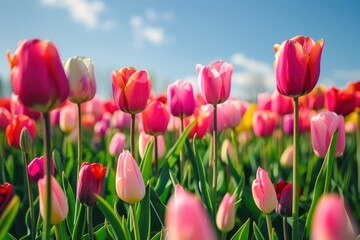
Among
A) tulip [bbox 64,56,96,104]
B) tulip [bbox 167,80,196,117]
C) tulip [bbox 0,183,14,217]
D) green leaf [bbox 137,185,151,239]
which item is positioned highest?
tulip [bbox 64,56,96,104]

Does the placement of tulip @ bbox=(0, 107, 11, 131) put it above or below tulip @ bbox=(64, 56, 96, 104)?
below

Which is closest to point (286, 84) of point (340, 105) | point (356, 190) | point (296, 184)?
point (296, 184)

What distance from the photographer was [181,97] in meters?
2.17

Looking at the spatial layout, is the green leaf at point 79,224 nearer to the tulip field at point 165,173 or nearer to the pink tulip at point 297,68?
the tulip field at point 165,173

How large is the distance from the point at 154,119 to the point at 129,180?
0.73 m

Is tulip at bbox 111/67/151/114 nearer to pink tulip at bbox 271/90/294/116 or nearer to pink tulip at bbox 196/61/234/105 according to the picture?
pink tulip at bbox 196/61/234/105

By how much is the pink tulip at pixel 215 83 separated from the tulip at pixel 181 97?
0.96 feet

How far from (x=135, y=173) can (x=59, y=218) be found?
0.26 meters

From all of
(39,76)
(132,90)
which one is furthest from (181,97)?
(39,76)

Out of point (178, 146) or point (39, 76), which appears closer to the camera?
point (39, 76)

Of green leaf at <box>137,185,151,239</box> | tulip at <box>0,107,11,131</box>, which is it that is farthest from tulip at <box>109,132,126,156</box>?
green leaf at <box>137,185,151,239</box>

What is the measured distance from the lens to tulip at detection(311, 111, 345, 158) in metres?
1.58

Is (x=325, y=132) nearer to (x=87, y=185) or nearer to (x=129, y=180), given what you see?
(x=129, y=180)

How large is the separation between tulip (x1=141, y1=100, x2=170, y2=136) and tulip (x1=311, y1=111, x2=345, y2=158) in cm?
69
